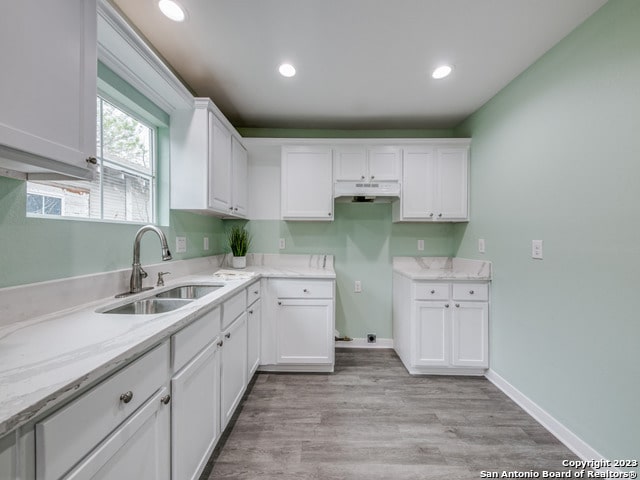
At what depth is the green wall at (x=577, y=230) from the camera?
51.3 inches

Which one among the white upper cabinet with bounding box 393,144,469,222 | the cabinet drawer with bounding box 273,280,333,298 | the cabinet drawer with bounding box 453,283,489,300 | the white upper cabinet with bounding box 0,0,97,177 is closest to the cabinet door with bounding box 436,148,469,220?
the white upper cabinet with bounding box 393,144,469,222

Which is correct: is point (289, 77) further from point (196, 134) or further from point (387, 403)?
point (387, 403)

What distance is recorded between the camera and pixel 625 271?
1.31 m

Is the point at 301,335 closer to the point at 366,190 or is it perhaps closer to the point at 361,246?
the point at 361,246

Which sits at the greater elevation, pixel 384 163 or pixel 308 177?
pixel 384 163

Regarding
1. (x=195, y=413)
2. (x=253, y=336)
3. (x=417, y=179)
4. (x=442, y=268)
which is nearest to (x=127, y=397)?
(x=195, y=413)

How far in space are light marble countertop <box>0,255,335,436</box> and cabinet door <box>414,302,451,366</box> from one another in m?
1.82

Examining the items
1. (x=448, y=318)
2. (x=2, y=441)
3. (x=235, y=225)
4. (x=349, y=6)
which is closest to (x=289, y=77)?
(x=349, y=6)

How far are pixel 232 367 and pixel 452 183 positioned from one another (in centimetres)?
260

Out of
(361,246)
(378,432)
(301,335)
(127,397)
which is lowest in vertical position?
(378,432)

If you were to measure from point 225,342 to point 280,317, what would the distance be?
2.69ft

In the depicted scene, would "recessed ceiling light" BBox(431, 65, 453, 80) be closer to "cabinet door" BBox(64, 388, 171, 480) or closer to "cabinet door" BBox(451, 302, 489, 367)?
"cabinet door" BBox(451, 302, 489, 367)

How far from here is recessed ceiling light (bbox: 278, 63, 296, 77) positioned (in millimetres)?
1928

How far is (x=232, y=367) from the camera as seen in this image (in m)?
1.69
